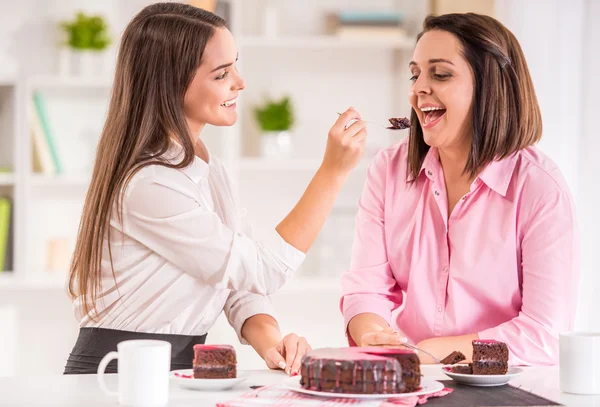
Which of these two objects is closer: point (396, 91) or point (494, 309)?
point (494, 309)

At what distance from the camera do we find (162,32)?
1.92 metres

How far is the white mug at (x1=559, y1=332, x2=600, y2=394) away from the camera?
1440 millimetres

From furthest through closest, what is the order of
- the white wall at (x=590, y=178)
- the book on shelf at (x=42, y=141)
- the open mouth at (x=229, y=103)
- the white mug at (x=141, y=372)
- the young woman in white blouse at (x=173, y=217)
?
the book on shelf at (x=42, y=141) < the white wall at (x=590, y=178) < the open mouth at (x=229, y=103) < the young woman in white blouse at (x=173, y=217) < the white mug at (x=141, y=372)

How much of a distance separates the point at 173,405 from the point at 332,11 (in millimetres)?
3010

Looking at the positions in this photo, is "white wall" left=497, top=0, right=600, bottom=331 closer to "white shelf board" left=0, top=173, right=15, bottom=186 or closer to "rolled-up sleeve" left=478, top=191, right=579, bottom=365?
"rolled-up sleeve" left=478, top=191, right=579, bottom=365

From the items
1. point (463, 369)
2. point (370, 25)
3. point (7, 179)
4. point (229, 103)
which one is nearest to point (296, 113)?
point (370, 25)

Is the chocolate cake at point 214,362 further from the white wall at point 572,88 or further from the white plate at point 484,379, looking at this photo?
the white wall at point 572,88

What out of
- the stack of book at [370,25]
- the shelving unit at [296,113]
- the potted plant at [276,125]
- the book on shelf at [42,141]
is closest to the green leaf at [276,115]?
the potted plant at [276,125]

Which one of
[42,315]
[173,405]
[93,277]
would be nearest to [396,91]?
[42,315]

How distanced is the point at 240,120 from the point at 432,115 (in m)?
1.91

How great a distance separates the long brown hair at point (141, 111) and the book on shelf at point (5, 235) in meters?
1.86

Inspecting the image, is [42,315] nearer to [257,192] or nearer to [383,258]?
[257,192]

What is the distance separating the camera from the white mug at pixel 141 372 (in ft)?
4.28

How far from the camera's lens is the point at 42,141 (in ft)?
12.3
